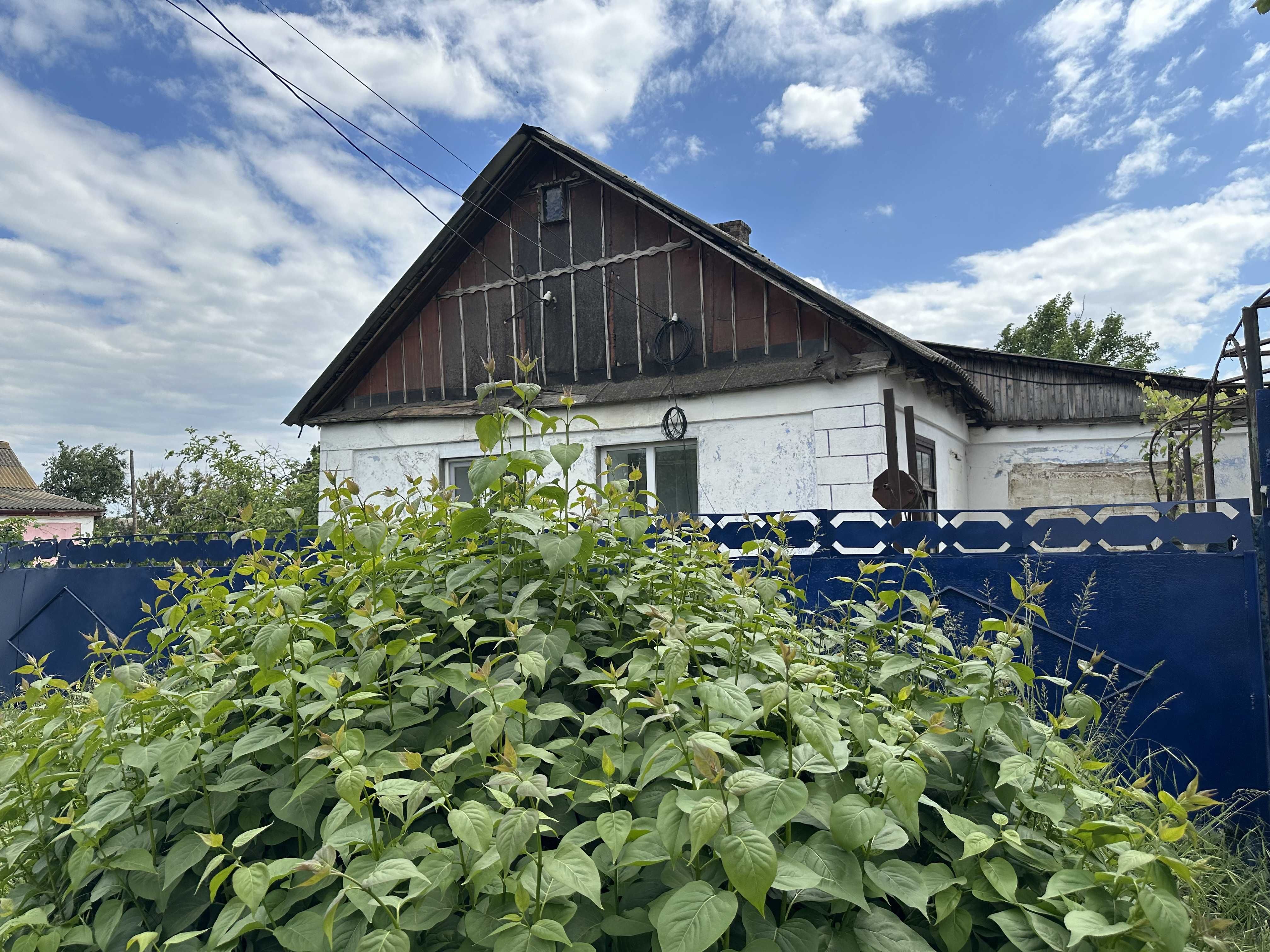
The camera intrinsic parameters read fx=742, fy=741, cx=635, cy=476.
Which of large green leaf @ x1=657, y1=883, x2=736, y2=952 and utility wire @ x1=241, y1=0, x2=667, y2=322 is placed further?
utility wire @ x1=241, y1=0, x2=667, y2=322

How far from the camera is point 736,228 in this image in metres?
8.82

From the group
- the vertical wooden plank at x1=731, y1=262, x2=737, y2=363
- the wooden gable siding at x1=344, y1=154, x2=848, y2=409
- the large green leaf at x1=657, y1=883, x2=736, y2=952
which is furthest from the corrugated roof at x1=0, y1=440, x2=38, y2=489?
the large green leaf at x1=657, y1=883, x2=736, y2=952

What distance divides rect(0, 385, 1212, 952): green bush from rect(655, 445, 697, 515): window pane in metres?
5.62

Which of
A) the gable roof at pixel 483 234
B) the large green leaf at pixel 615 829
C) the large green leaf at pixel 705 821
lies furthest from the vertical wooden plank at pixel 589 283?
the large green leaf at pixel 705 821

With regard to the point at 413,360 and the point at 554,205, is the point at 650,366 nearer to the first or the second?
the point at 554,205

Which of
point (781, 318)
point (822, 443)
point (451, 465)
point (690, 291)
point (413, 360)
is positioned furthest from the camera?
point (413, 360)

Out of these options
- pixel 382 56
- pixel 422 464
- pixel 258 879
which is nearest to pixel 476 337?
pixel 422 464

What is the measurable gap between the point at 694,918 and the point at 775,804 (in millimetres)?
210

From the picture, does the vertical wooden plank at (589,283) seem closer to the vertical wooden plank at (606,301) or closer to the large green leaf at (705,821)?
the vertical wooden plank at (606,301)

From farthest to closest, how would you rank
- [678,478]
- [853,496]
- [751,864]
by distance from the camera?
[678,478] → [853,496] → [751,864]

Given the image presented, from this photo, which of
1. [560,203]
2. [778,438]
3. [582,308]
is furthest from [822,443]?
[560,203]

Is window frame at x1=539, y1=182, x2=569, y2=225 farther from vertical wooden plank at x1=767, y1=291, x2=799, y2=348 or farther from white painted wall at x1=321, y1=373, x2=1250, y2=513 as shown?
vertical wooden plank at x1=767, y1=291, x2=799, y2=348

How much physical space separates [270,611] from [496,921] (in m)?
0.95

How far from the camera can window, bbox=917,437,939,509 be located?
316 inches
